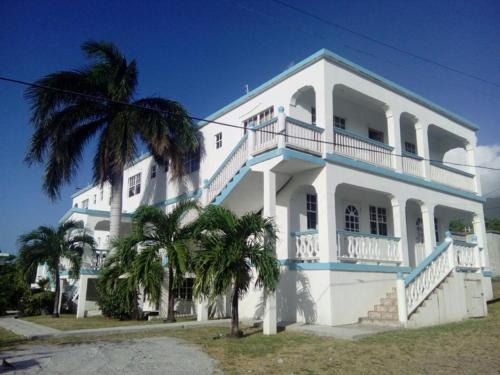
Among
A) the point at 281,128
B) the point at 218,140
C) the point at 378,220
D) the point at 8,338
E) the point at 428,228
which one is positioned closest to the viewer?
the point at 8,338

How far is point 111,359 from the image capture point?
752cm

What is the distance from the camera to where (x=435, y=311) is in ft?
38.6

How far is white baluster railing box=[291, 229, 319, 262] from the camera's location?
1225 cm

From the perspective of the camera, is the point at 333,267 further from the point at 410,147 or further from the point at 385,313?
the point at 410,147

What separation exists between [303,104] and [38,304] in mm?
14046

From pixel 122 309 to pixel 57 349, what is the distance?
6236 millimetres

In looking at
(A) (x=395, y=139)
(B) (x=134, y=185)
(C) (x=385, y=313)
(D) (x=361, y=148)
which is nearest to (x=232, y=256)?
(C) (x=385, y=313)

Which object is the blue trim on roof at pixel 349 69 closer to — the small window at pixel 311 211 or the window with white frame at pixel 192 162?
the window with white frame at pixel 192 162

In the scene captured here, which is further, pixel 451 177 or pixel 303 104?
pixel 451 177

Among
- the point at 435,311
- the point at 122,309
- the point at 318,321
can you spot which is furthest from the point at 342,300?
the point at 122,309

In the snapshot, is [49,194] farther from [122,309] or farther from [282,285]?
[282,285]

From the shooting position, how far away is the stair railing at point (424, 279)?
10953 mm

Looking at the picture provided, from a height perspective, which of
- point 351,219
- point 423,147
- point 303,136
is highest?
point 423,147

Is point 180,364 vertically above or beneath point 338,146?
beneath
